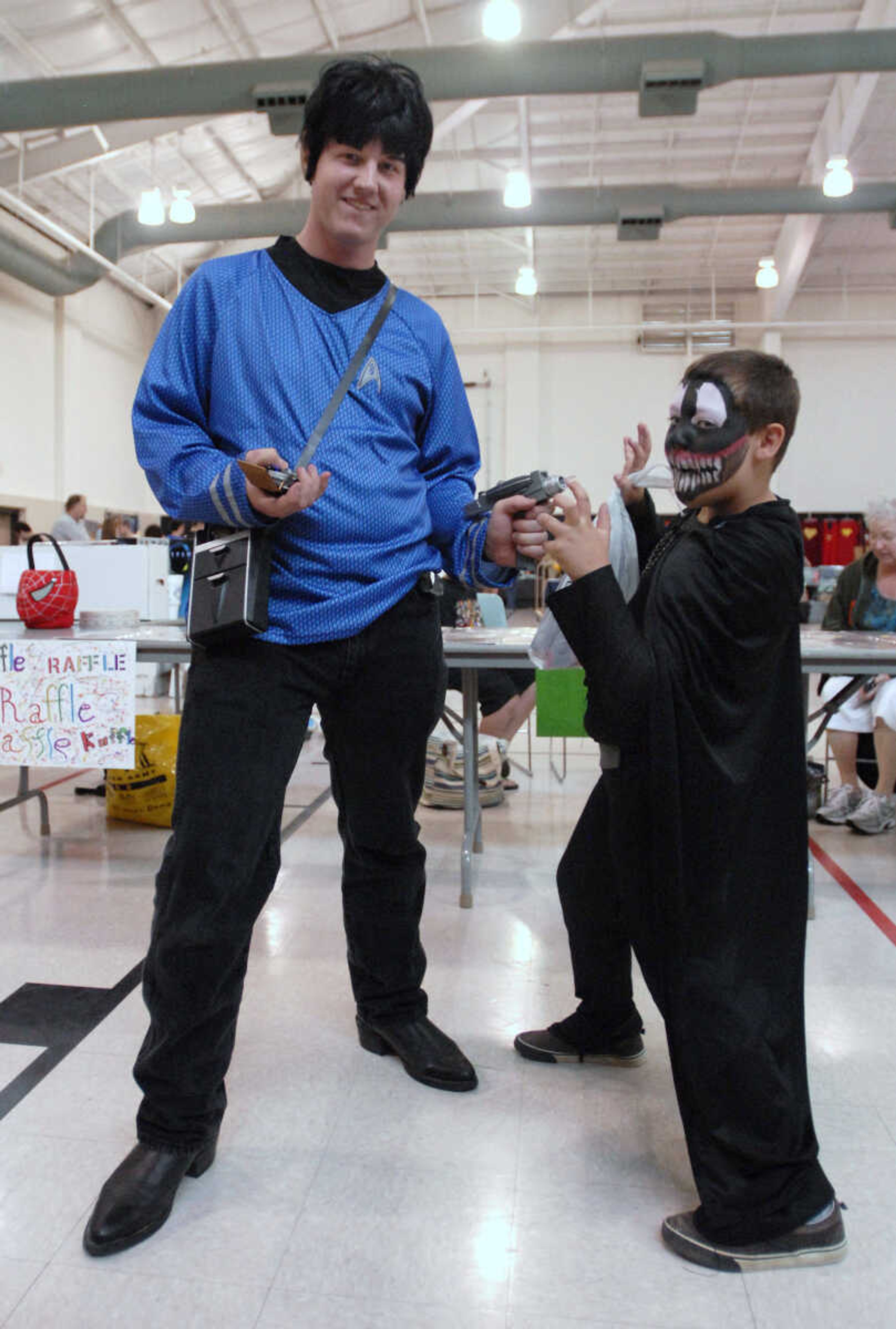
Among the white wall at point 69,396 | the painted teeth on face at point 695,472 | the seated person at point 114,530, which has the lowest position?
the painted teeth on face at point 695,472

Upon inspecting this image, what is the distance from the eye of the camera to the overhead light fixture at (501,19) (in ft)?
14.9

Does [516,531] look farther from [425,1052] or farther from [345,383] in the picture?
[425,1052]

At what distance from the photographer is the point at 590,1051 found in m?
1.75

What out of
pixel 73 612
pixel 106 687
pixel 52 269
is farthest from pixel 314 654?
pixel 52 269

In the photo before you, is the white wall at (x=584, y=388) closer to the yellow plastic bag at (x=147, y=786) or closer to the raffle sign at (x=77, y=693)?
the yellow plastic bag at (x=147, y=786)

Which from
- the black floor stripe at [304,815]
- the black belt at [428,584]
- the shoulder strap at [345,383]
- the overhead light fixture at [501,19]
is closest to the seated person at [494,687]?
the black floor stripe at [304,815]

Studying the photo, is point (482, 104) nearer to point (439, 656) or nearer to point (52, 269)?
point (52, 269)

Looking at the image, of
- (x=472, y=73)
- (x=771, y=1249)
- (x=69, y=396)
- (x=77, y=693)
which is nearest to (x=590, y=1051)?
(x=771, y=1249)

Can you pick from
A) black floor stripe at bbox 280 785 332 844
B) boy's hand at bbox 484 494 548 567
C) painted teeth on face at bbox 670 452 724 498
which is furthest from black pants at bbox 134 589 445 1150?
black floor stripe at bbox 280 785 332 844

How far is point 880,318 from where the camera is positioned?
12.6 m

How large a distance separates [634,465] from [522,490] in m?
0.24

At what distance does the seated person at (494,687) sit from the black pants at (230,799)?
217 cm

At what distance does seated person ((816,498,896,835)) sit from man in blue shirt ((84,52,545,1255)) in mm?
2475

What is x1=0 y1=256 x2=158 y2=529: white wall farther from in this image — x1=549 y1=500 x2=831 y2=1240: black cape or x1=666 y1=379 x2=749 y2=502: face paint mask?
x1=549 y1=500 x2=831 y2=1240: black cape
